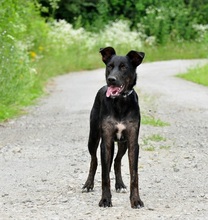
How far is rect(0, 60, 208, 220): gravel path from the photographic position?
21.5 ft

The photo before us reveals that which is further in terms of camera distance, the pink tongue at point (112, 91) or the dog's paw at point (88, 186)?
the dog's paw at point (88, 186)

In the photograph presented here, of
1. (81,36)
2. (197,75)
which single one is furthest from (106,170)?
(81,36)

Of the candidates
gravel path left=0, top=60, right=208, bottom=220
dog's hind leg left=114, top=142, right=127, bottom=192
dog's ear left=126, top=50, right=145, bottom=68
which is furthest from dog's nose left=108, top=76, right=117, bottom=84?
gravel path left=0, top=60, right=208, bottom=220

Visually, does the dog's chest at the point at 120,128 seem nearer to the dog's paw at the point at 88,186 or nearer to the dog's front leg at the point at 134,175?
the dog's front leg at the point at 134,175

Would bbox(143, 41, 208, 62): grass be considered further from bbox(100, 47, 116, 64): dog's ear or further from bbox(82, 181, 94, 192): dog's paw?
bbox(100, 47, 116, 64): dog's ear

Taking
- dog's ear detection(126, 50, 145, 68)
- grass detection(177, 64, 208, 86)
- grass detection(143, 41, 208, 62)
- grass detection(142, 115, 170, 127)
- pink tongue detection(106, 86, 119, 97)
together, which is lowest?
grass detection(143, 41, 208, 62)

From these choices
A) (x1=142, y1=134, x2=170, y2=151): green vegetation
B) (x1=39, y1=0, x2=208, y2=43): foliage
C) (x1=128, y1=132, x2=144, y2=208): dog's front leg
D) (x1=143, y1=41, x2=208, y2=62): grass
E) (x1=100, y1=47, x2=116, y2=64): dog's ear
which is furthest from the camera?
(x1=39, y1=0, x2=208, y2=43): foliage

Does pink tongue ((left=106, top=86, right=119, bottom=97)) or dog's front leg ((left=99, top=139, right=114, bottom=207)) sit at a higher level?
pink tongue ((left=106, top=86, right=119, bottom=97))

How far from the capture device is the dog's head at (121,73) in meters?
6.51

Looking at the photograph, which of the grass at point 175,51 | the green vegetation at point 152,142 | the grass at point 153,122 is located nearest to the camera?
the green vegetation at point 152,142

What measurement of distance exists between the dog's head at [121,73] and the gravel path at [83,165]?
3.38ft

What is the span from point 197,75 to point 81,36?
1079 cm

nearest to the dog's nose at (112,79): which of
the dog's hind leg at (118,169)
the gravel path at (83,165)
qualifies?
the dog's hind leg at (118,169)

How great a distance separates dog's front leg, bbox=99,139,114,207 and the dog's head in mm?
463
